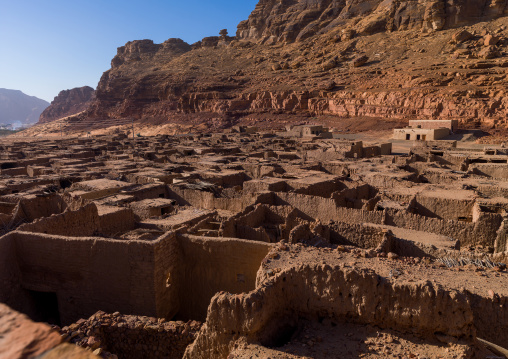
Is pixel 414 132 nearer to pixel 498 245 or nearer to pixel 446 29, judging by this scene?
pixel 498 245

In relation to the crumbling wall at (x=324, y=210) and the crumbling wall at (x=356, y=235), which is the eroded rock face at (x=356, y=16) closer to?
the crumbling wall at (x=324, y=210)

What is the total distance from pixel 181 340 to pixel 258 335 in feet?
4.96

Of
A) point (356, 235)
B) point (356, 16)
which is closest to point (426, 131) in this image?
point (356, 235)

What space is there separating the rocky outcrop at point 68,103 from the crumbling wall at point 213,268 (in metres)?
147

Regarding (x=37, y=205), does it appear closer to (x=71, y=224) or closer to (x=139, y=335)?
(x=71, y=224)

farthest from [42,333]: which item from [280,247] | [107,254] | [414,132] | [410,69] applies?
[410,69]

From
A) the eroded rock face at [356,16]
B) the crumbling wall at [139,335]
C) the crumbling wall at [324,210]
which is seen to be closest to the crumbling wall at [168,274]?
the crumbling wall at [139,335]

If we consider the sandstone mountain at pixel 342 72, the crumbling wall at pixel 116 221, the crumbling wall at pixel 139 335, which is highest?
the sandstone mountain at pixel 342 72

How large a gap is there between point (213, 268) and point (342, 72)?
6296 centimetres

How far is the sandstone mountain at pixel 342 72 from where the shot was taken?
164 feet

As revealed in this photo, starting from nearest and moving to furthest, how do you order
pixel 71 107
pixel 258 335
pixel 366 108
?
pixel 258 335, pixel 366 108, pixel 71 107

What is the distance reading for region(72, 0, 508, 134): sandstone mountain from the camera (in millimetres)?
50094

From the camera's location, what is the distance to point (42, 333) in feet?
4.78

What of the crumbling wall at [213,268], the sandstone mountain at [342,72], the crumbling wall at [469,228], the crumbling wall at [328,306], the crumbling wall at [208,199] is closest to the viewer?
the crumbling wall at [328,306]
